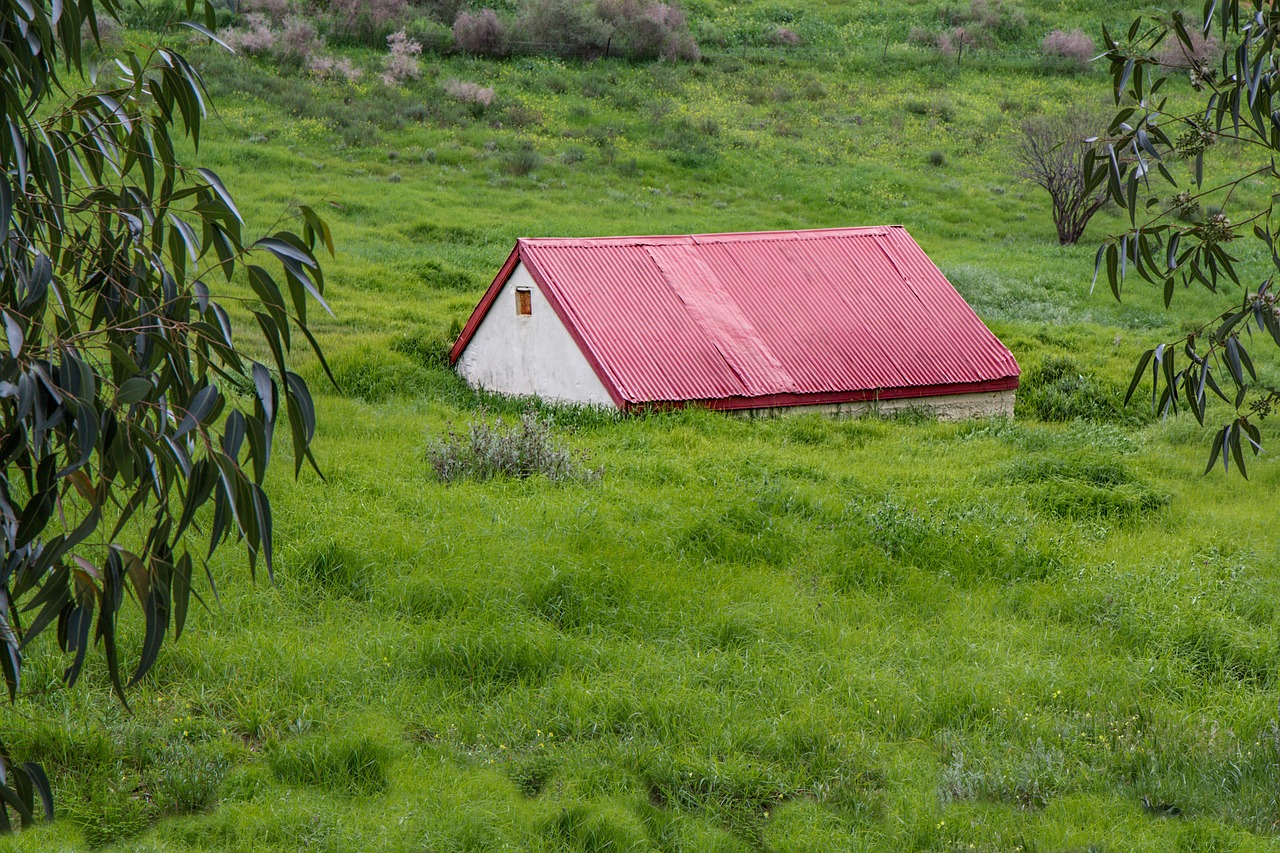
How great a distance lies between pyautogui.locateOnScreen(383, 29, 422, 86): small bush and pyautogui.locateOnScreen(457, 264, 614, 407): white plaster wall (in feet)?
77.5

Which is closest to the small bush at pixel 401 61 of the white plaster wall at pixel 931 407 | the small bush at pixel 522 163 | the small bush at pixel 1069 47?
the small bush at pixel 522 163

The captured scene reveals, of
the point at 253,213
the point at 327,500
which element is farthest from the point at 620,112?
the point at 327,500

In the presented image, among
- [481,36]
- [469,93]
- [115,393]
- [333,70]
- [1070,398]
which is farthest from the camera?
[481,36]

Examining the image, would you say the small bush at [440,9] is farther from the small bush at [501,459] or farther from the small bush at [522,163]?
the small bush at [501,459]

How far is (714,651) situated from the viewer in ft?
24.5

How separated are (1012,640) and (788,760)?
92.1 inches

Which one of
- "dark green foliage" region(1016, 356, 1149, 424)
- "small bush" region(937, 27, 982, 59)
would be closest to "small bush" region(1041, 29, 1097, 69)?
"small bush" region(937, 27, 982, 59)

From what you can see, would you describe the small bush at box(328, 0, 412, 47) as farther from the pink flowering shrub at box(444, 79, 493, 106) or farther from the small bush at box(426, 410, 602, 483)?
the small bush at box(426, 410, 602, 483)

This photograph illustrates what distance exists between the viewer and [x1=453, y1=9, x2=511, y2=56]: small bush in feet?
136

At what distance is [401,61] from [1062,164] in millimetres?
21168

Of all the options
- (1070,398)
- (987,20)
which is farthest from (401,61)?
(1070,398)

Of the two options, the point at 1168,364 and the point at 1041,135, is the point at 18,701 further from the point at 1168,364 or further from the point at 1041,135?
the point at 1041,135

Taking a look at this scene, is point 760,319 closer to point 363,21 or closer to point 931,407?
point 931,407

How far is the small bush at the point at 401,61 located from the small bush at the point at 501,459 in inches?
1128
